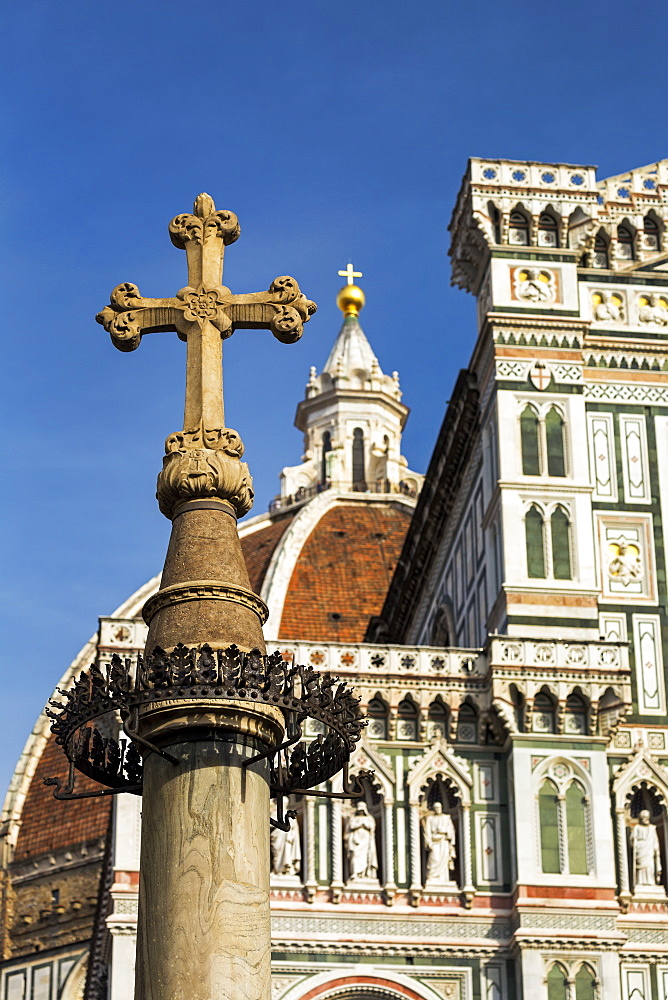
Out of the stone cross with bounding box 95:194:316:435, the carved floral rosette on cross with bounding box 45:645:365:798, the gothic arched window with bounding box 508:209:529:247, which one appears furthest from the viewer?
the gothic arched window with bounding box 508:209:529:247

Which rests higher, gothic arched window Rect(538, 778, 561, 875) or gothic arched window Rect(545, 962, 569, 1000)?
gothic arched window Rect(538, 778, 561, 875)

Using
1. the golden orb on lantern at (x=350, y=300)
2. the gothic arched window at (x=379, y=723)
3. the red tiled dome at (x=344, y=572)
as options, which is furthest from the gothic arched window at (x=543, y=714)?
the golden orb on lantern at (x=350, y=300)

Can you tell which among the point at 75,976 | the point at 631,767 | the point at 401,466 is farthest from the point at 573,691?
the point at 401,466

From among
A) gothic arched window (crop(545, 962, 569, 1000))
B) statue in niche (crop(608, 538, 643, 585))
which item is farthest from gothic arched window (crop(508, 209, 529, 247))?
gothic arched window (crop(545, 962, 569, 1000))

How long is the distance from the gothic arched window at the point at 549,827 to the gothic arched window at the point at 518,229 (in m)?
6.86

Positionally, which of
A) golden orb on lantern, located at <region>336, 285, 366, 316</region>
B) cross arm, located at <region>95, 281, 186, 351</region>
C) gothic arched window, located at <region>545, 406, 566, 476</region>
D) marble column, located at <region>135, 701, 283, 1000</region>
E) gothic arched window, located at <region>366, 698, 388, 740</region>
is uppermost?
golden orb on lantern, located at <region>336, 285, 366, 316</region>

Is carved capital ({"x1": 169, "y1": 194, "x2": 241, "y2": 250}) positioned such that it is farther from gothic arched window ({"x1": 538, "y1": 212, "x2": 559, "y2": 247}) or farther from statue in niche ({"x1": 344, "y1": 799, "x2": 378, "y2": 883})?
gothic arched window ({"x1": 538, "y1": 212, "x2": 559, "y2": 247})

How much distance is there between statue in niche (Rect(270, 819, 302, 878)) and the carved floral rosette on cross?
39.7ft

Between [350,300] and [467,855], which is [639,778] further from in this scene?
[350,300]

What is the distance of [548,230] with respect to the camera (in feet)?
79.9

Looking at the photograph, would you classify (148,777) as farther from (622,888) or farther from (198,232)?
(622,888)

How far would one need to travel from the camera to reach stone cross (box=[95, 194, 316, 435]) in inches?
360

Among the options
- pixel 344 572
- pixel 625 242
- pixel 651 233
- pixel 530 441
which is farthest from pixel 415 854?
pixel 344 572

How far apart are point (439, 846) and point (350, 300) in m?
40.7
